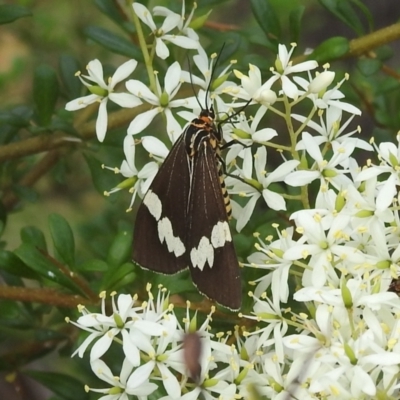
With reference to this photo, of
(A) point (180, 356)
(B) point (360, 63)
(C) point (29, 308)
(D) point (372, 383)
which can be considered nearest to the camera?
(D) point (372, 383)

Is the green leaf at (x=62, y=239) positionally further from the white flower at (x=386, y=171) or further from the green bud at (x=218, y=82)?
the white flower at (x=386, y=171)

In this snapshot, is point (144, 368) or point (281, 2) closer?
point (144, 368)

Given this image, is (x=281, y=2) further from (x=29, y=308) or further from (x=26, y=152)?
(x=29, y=308)

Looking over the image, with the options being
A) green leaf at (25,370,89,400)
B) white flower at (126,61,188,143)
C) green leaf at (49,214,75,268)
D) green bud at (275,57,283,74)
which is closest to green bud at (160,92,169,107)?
white flower at (126,61,188,143)

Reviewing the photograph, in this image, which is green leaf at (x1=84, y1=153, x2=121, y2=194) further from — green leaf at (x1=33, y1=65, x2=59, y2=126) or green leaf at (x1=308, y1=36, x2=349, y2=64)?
green leaf at (x1=308, y1=36, x2=349, y2=64)

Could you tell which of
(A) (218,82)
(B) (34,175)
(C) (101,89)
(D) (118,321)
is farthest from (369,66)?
(B) (34,175)

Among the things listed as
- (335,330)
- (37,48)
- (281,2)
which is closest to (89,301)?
(335,330)
